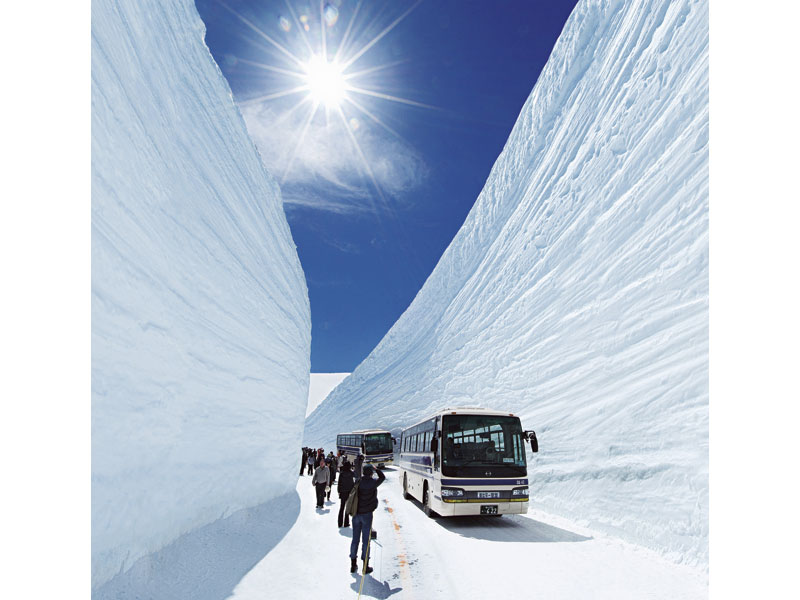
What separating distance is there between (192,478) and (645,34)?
15.9 meters

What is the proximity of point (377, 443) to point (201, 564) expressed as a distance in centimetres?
1956

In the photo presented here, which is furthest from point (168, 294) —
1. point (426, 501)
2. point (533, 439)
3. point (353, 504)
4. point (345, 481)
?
point (426, 501)

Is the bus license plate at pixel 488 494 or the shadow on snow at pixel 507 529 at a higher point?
the bus license plate at pixel 488 494

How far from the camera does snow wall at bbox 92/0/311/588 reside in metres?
4.86

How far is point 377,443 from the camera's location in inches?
981

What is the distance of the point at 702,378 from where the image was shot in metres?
7.91

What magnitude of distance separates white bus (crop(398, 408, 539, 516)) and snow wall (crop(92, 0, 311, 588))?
13.4ft

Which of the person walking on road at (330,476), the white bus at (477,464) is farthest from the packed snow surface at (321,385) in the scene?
the white bus at (477,464)

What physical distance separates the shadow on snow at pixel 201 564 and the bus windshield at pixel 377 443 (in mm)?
15824

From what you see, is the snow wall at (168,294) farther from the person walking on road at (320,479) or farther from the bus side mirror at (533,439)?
the bus side mirror at (533,439)

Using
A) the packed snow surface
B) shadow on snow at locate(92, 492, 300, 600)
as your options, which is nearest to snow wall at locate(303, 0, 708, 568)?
shadow on snow at locate(92, 492, 300, 600)

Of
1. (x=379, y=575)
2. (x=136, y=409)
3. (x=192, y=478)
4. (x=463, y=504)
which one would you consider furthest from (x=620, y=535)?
(x=136, y=409)

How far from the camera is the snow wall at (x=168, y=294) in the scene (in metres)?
4.86

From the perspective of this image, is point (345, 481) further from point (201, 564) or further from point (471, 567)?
point (471, 567)
